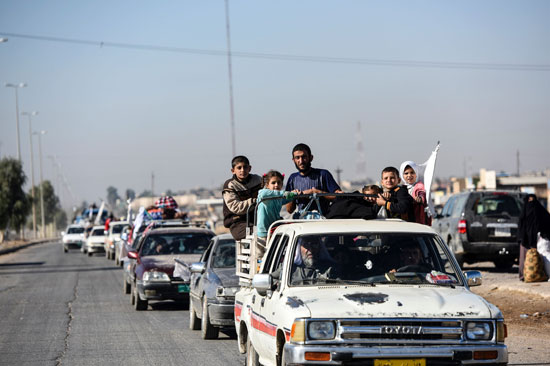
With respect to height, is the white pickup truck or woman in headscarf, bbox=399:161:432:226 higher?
woman in headscarf, bbox=399:161:432:226

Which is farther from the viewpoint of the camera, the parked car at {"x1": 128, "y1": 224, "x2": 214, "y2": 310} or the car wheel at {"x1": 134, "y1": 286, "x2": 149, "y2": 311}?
the car wheel at {"x1": 134, "y1": 286, "x2": 149, "y2": 311}

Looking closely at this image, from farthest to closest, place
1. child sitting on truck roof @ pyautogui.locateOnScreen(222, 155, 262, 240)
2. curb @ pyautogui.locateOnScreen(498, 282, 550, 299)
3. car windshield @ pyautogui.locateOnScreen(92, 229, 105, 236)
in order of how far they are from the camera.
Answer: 1. car windshield @ pyautogui.locateOnScreen(92, 229, 105, 236)
2. curb @ pyautogui.locateOnScreen(498, 282, 550, 299)
3. child sitting on truck roof @ pyautogui.locateOnScreen(222, 155, 262, 240)

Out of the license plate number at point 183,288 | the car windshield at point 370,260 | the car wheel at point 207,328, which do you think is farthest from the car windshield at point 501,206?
the car windshield at point 370,260

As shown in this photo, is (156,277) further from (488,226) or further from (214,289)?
(488,226)

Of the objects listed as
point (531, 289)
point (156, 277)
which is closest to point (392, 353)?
point (531, 289)

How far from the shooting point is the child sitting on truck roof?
11.7 meters

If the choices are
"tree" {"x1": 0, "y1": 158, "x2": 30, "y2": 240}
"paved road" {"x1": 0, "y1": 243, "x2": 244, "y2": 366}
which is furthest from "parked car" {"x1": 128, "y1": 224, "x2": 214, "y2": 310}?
"tree" {"x1": 0, "y1": 158, "x2": 30, "y2": 240}

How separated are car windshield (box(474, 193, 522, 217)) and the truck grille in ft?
51.7

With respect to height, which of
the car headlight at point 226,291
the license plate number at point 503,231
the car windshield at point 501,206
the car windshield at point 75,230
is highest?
the car windshield at point 501,206

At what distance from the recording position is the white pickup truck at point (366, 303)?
22.9ft

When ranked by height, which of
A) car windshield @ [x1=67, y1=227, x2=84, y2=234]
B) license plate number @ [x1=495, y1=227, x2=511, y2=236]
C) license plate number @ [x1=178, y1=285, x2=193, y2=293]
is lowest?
car windshield @ [x1=67, y1=227, x2=84, y2=234]

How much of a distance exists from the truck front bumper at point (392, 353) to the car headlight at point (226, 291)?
603 cm

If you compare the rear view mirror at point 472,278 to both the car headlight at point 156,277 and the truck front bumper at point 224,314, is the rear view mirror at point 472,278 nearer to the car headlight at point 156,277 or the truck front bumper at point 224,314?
the truck front bumper at point 224,314

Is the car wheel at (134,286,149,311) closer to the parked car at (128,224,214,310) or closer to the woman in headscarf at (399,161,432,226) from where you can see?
the parked car at (128,224,214,310)
